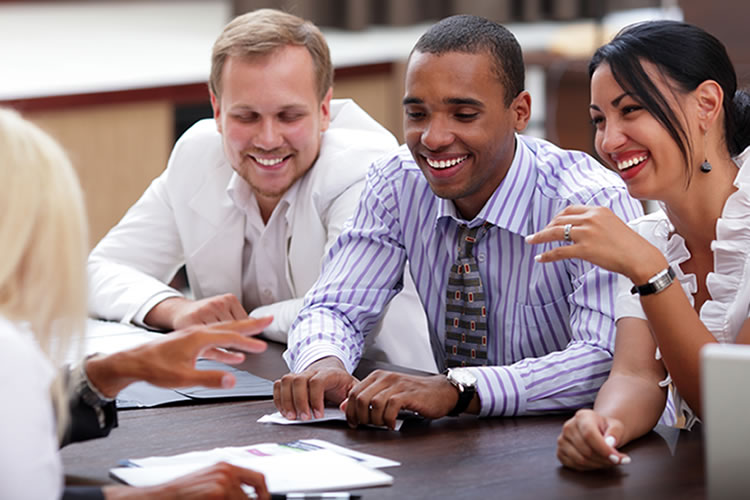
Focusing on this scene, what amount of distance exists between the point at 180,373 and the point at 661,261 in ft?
2.08

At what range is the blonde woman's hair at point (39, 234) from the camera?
38.4 inches

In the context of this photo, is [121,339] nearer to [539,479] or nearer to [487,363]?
[487,363]

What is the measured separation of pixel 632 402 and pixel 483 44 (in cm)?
69

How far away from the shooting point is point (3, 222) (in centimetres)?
97

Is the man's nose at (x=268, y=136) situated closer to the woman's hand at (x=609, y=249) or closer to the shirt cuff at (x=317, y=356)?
the shirt cuff at (x=317, y=356)

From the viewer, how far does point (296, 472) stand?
47.6 inches

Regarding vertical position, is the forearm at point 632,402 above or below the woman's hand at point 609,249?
below

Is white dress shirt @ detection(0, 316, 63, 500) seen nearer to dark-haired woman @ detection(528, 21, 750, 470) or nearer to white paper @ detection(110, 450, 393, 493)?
white paper @ detection(110, 450, 393, 493)

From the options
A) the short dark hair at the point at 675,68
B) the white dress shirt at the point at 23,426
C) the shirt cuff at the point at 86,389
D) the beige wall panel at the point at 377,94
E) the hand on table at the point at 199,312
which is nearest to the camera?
the white dress shirt at the point at 23,426

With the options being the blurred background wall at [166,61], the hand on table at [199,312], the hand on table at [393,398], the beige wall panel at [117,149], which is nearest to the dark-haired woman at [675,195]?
the hand on table at [393,398]

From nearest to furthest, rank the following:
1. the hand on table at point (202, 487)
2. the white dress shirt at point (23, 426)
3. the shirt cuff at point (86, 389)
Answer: the white dress shirt at point (23, 426)
the hand on table at point (202, 487)
the shirt cuff at point (86, 389)

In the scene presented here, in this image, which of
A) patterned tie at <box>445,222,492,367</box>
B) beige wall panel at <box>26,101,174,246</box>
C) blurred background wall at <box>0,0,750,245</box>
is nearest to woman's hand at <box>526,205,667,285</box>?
patterned tie at <box>445,222,492,367</box>

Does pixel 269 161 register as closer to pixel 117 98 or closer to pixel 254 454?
pixel 254 454

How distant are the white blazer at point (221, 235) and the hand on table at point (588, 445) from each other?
2.61 feet
